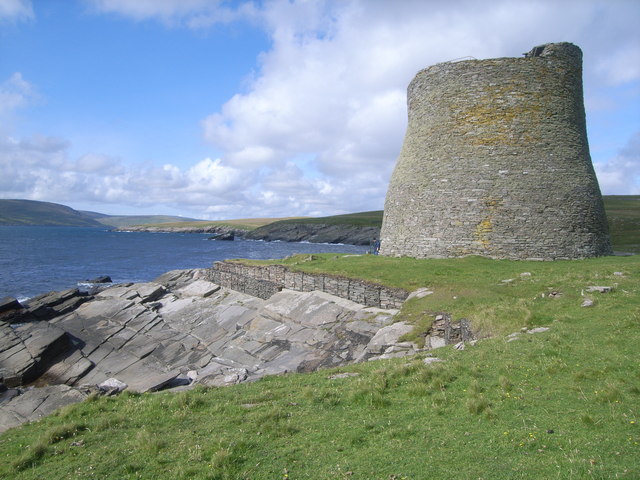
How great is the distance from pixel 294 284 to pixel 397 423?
21.5 m

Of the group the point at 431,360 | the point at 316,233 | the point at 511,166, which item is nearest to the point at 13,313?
the point at 431,360

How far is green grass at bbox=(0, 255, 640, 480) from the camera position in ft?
22.6

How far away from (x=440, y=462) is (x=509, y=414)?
2264 mm

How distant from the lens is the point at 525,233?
27.1m

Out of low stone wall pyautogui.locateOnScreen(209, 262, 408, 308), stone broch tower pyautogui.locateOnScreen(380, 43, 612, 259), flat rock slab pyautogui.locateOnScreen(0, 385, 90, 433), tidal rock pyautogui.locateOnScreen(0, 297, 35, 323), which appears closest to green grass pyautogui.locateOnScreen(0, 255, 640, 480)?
flat rock slab pyautogui.locateOnScreen(0, 385, 90, 433)

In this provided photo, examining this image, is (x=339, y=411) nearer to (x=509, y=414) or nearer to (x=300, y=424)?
(x=300, y=424)

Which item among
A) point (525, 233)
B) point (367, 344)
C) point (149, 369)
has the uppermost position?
point (525, 233)

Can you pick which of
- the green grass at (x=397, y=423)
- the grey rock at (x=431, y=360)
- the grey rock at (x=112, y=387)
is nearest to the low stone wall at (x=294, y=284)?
the green grass at (x=397, y=423)

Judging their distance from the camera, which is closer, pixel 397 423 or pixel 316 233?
pixel 397 423

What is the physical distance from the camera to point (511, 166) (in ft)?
90.8

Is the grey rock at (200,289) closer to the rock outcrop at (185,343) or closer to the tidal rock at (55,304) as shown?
the rock outcrop at (185,343)

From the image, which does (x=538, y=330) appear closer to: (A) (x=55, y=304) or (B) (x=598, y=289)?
(B) (x=598, y=289)

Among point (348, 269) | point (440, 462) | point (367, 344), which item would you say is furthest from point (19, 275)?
point (440, 462)

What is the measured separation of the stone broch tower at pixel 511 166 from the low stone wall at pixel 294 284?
24.5 ft
